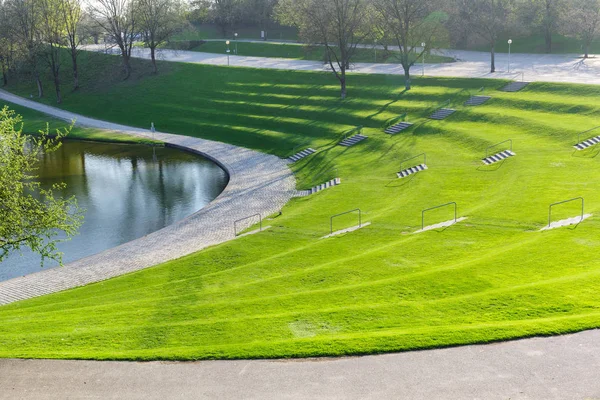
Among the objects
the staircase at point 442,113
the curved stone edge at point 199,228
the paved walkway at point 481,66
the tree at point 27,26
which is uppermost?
the tree at point 27,26

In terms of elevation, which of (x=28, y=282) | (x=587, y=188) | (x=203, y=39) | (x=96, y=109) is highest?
(x=203, y=39)

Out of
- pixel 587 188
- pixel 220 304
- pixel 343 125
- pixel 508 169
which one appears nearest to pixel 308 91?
pixel 343 125

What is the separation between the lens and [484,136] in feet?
177

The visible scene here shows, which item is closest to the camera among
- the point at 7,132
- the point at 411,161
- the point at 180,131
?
the point at 7,132

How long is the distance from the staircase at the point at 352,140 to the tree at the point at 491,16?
23294 mm

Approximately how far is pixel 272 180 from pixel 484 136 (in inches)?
731

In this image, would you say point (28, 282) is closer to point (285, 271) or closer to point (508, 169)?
point (285, 271)

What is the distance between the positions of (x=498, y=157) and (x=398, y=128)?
15.0 metres

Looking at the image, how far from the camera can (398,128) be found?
202 ft

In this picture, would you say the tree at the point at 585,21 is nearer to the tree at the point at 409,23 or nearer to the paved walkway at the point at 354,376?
the tree at the point at 409,23

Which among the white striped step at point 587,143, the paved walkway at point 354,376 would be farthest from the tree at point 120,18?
the paved walkway at point 354,376

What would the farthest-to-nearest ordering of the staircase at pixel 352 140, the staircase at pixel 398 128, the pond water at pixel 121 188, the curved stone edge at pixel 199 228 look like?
the staircase at pixel 398 128 < the staircase at pixel 352 140 < the pond water at pixel 121 188 < the curved stone edge at pixel 199 228

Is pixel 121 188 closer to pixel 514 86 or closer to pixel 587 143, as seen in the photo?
pixel 587 143

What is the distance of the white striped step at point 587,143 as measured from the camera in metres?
47.5
